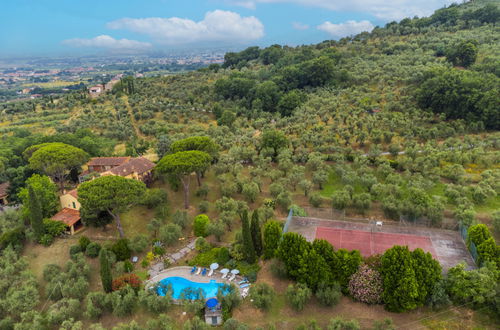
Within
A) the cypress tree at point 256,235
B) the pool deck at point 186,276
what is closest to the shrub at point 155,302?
the pool deck at point 186,276

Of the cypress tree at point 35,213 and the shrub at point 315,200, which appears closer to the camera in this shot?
the cypress tree at point 35,213

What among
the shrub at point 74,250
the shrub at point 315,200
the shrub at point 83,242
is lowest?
the shrub at point 74,250

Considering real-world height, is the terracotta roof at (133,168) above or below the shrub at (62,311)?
above

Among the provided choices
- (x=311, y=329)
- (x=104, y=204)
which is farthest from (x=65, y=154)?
(x=311, y=329)

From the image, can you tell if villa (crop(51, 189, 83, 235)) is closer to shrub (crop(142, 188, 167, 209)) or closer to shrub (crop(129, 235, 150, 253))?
shrub (crop(142, 188, 167, 209))

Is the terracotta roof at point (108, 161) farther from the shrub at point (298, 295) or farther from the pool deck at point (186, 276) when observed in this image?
A: the shrub at point (298, 295)

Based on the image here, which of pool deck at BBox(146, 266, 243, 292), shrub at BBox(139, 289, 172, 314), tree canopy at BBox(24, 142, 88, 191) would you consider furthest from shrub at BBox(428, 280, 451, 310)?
tree canopy at BBox(24, 142, 88, 191)
